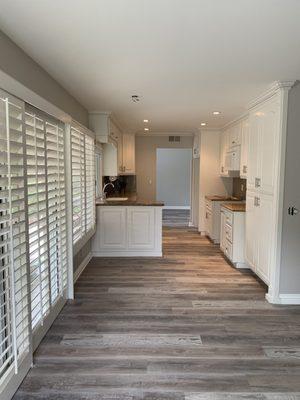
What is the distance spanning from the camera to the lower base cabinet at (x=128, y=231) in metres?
4.89

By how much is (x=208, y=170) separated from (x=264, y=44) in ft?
14.5

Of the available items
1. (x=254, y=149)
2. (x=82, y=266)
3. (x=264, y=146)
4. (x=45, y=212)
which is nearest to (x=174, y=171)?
(x=254, y=149)

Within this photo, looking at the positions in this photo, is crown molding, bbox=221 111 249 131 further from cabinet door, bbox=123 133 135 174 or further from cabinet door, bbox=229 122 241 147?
cabinet door, bbox=123 133 135 174

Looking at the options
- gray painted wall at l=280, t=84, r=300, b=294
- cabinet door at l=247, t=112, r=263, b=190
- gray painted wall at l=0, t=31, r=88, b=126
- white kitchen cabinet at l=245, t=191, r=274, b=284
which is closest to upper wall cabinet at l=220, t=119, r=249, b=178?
cabinet door at l=247, t=112, r=263, b=190

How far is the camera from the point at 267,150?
3.46m

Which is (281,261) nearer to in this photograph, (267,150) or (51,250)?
(267,150)

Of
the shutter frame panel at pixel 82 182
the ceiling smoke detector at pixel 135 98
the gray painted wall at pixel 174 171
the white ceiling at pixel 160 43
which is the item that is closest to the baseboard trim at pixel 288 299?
the white ceiling at pixel 160 43

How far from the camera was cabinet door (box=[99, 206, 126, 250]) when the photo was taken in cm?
491

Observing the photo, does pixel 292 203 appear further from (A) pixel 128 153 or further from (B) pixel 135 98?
(A) pixel 128 153

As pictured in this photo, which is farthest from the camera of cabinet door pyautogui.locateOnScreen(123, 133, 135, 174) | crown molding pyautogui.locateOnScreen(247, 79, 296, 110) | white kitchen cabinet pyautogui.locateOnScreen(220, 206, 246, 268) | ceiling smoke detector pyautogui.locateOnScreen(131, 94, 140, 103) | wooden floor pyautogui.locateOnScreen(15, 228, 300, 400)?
cabinet door pyautogui.locateOnScreen(123, 133, 135, 174)

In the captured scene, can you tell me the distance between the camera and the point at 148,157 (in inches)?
309

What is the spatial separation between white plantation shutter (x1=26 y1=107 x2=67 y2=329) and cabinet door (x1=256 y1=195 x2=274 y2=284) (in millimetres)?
2252

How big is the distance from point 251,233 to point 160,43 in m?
2.76

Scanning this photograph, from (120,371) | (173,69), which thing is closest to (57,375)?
(120,371)
